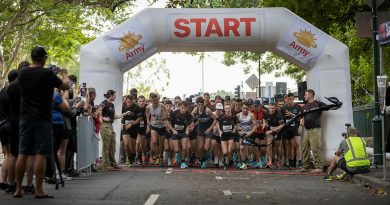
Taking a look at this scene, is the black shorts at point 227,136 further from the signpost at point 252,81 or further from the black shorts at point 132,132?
the signpost at point 252,81

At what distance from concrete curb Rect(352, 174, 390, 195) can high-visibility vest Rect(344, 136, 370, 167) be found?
0.83 feet


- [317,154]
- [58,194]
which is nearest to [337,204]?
[58,194]

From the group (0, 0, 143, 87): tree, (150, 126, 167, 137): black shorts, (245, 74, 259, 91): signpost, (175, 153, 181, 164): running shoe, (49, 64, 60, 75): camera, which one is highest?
(0, 0, 143, 87): tree

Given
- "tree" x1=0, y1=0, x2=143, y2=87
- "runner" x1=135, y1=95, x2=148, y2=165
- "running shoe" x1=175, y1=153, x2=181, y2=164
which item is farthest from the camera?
"tree" x1=0, y1=0, x2=143, y2=87

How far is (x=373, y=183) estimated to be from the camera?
13352 mm

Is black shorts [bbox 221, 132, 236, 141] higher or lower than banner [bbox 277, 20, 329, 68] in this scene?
lower

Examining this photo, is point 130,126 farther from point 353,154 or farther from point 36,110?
point 36,110

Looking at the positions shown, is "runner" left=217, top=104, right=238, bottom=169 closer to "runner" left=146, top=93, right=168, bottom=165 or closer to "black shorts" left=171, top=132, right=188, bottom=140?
"black shorts" left=171, top=132, right=188, bottom=140

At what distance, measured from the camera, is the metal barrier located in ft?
49.8

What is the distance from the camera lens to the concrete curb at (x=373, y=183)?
41.1 feet

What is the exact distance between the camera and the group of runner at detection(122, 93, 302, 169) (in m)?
20.6

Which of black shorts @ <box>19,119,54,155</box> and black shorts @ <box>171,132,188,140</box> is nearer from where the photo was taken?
black shorts @ <box>19,119,54,155</box>

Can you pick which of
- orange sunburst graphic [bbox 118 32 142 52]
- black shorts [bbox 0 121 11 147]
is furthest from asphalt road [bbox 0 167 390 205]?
orange sunburst graphic [bbox 118 32 142 52]

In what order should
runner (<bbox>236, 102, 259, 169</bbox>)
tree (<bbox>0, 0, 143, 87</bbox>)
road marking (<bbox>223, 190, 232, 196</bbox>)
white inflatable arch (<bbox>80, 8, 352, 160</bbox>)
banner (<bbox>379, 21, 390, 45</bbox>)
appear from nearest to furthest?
road marking (<bbox>223, 190, 232, 196</bbox>) → banner (<bbox>379, 21, 390, 45</bbox>) → white inflatable arch (<bbox>80, 8, 352, 160</bbox>) → runner (<bbox>236, 102, 259, 169</bbox>) → tree (<bbox>0, 0, 143, 87</bbox>)
